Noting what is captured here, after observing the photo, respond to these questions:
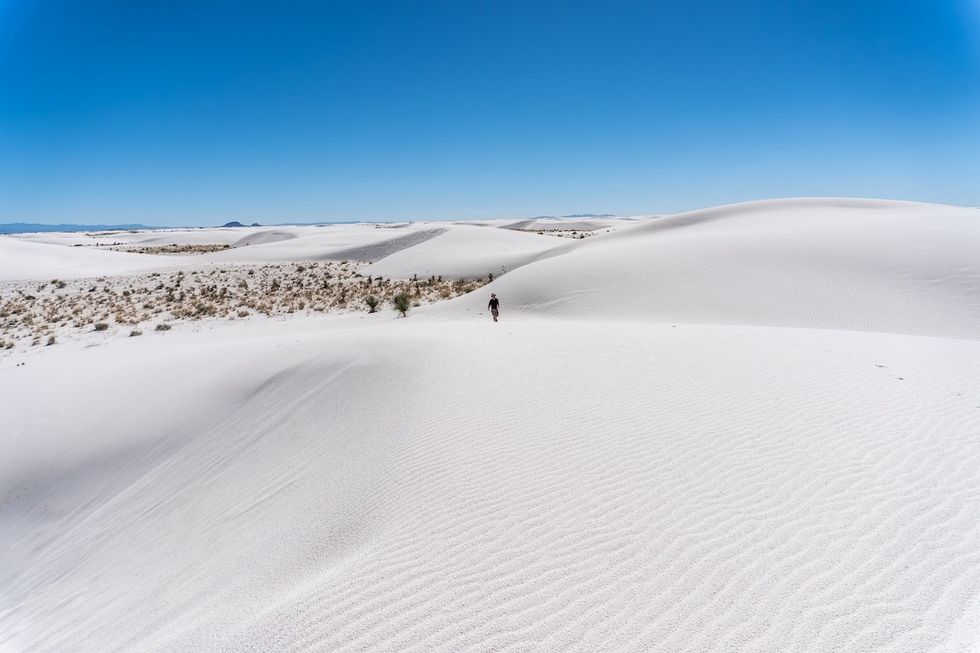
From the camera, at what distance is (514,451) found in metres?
5.21

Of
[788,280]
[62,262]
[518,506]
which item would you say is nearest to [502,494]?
[518,506]

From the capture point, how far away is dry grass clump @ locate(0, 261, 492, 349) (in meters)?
19.2

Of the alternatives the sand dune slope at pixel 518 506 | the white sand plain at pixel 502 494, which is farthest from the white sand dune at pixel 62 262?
the sand dune slope at pixel 518 506

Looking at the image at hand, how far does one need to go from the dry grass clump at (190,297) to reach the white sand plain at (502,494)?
8.83 m

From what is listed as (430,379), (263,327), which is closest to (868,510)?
(430,379)

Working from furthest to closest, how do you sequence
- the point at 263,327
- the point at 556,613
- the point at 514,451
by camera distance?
the point at 263,327, the point at 514,451, the point at 556,613

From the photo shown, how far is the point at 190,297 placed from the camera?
24312mm

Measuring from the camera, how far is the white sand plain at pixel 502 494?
3002 millimetres

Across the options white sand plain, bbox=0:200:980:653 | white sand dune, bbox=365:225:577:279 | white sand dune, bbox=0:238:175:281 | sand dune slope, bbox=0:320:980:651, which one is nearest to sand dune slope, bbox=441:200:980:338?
white sand plain, bbox=0:200:980:653

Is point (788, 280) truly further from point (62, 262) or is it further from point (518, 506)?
point (62, 262)

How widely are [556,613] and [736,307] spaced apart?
1464 centimetres

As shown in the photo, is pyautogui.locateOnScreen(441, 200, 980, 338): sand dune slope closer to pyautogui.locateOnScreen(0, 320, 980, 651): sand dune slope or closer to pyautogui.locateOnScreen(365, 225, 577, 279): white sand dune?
pyautogui.locateOnScreen(0, 320, 980, 651): sand dune slope

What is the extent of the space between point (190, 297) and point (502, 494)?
25.2 m

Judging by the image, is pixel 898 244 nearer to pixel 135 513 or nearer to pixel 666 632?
pixel 666 632
